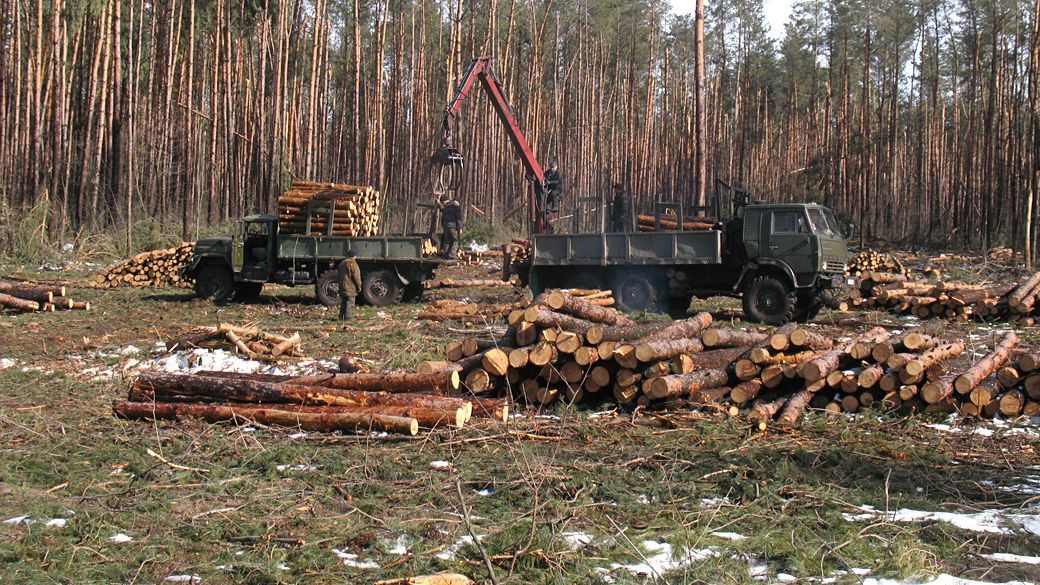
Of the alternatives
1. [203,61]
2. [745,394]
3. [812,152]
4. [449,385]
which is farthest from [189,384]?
[812,152]

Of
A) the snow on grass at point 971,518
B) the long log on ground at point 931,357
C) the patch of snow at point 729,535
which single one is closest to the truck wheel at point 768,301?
the long log on ground at point 931,357

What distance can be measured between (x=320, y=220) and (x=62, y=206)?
1046cm

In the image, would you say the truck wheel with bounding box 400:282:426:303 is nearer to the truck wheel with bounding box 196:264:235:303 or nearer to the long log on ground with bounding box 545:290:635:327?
the truck wheel with bounding box 196:264:235:303

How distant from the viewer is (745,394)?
8.16m

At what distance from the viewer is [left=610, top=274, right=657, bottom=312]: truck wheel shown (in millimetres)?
16547

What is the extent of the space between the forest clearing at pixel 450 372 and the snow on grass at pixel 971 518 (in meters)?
0.03

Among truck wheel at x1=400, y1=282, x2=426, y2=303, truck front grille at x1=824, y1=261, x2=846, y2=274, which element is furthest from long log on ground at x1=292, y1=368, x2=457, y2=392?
truck wheel at x1=400, y1=282, x2=426, y2=303

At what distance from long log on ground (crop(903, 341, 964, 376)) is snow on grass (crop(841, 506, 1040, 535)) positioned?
262 centimetres

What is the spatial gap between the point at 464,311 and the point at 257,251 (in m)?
5.09

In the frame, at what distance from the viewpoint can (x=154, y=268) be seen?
21172mm

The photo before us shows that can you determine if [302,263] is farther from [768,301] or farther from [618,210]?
[768,301]

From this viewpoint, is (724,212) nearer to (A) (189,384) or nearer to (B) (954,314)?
(B) (954,314)

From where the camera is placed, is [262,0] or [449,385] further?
[262,0]

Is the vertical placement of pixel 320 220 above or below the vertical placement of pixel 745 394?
above
